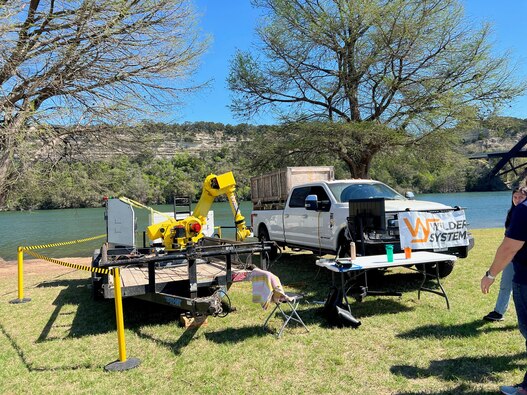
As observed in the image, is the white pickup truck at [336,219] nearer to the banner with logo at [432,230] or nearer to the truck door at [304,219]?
the truck door at [304,219]

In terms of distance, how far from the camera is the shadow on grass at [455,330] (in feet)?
16.8

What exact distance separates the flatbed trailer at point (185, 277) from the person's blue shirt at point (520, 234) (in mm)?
3367

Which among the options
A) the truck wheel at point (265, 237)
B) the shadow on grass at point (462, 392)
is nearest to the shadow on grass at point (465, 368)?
the shadow on grass at point (462, 392)

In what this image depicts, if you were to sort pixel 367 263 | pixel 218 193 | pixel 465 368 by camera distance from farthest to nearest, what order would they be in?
pixel 218 193
pixel 367 263
pixel 465 368

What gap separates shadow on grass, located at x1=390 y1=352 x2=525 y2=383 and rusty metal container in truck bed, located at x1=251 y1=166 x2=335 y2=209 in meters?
7.27

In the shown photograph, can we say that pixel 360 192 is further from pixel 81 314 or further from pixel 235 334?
pixel 81 314

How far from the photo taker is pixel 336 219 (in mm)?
8586

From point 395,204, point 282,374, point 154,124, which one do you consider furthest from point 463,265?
point 154,124

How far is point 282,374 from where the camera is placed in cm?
427

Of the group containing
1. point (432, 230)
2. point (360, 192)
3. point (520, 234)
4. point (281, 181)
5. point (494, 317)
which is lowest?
point (494, 317)

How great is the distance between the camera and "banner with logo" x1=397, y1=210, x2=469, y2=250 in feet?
23.3

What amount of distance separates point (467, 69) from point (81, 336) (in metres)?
15.3

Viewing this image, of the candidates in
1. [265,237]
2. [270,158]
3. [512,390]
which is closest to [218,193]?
[265,237]

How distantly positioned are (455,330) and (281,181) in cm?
702
